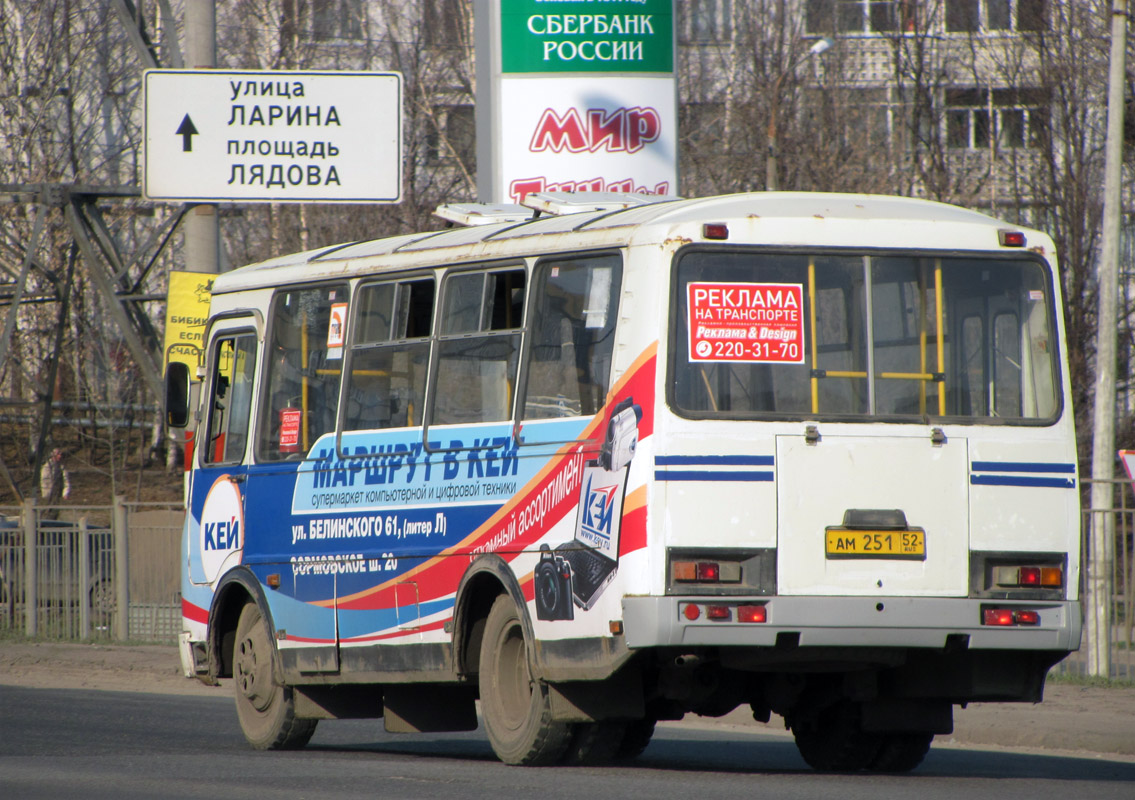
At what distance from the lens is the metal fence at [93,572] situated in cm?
2145

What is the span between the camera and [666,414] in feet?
29.9

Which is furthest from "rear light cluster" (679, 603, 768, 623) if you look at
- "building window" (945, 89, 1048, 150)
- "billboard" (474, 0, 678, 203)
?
"building window" (945, 89, 1048, 150)

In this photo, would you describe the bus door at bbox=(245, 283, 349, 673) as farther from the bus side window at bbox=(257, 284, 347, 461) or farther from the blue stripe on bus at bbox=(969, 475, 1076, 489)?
the blue stripe on bus at bbox=(969, 475, 1076, 489)

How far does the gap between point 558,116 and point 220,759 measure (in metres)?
8.10

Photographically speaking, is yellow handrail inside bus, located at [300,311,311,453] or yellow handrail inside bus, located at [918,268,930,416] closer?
yellow handrail inside bus, located at [918,268,930,416]

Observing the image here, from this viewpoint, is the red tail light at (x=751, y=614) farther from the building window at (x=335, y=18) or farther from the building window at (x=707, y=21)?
the building window at (x=335, y=18)

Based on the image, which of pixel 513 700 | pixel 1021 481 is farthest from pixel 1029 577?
pixel 513 700

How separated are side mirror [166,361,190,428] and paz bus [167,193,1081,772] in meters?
2.36

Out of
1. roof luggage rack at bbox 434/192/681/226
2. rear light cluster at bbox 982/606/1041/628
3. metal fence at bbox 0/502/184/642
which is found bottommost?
metal fence at bbox 0/502/184/642

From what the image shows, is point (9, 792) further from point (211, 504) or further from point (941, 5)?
point (941, 5)

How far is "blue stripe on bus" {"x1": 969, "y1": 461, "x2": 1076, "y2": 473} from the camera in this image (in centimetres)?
945

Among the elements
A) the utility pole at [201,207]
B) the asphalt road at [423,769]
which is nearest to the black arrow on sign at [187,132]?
the utility pole at [201,207]

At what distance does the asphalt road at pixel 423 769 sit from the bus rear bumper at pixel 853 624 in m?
0.68

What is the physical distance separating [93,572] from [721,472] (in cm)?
1427
